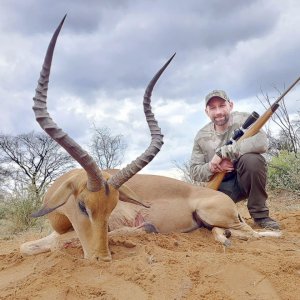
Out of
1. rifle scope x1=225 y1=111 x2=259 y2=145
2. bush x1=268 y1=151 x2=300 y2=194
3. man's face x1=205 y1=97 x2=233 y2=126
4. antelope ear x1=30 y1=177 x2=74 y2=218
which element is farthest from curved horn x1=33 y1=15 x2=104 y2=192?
bush x1=268 y1=151 x2=300 y2=194

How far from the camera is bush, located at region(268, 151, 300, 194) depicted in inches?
404

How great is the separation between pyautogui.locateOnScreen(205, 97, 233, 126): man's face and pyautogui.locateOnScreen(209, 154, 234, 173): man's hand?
72 centimetres

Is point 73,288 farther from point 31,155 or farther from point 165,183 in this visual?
point 31,155

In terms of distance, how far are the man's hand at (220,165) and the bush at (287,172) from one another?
4.13m

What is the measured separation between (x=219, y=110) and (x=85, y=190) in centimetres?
338

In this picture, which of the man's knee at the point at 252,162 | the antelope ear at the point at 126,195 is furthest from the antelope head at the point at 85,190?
the man's knee at the point at 252,162

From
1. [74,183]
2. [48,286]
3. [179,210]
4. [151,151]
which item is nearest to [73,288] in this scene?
[48,286]

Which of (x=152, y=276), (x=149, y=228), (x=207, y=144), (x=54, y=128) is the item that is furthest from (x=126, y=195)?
(x=207, y=144)

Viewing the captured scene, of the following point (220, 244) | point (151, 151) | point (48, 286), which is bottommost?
point (220, 244)

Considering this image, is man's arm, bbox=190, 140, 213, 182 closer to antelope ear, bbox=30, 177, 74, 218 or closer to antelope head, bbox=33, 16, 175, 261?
antelope head, bbox=33, 16, 175, 261

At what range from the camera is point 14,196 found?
10.9 meters

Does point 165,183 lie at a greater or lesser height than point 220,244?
greater

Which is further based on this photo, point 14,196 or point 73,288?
point 14,196

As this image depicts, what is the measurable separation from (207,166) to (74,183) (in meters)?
2.83
